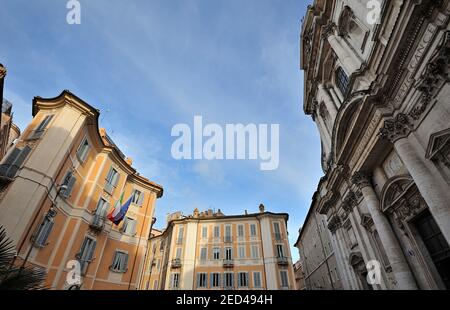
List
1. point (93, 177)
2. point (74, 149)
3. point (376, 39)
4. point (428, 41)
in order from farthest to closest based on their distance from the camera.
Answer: point (93, 177) < point (74, 149) < point (376, 39) < point (428, 41)

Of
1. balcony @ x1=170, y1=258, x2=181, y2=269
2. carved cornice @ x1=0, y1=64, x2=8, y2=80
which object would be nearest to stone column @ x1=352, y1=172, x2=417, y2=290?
carved cornice @ x1=0, y1=64, x2=8, y2=80

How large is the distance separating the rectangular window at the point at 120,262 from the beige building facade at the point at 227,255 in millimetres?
14425

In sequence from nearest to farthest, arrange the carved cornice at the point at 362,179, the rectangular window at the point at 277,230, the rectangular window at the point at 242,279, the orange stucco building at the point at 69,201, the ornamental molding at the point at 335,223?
1. the carved cornice at the point at 362,179
2. the orange stucco building at the point at 69,201
3. the ornamental molding at the point at 335,223
4. the rectangular window at the point at 242,279
5. the rectangular window at the point at 277,230

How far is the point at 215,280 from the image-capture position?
1230 inches

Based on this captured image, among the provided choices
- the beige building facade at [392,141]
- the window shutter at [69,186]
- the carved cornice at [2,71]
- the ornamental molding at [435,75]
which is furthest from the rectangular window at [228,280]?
the carved cornice at [2,71]

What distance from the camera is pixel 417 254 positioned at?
9.29 meters

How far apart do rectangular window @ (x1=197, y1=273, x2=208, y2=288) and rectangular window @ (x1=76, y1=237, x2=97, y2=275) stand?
18385mm

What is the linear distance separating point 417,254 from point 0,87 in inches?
727

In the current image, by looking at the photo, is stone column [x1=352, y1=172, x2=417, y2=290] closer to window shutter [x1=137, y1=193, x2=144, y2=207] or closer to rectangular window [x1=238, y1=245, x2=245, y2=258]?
window shutter [x1=137, y1=193, x2=144, y2=207]

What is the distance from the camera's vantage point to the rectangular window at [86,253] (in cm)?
1587

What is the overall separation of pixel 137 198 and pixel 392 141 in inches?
823

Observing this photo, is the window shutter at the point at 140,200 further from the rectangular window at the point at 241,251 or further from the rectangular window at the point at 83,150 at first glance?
the rectangular window at the point at 241,251

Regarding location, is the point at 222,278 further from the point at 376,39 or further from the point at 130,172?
the point at 376,39
